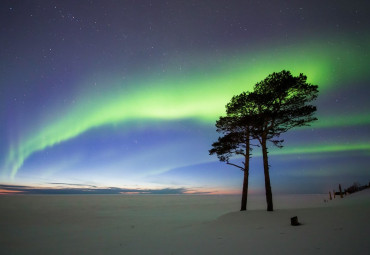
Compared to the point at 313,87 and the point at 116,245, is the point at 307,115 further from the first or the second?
the point at 116,245

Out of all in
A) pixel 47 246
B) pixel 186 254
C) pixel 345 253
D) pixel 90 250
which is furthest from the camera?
pixel 47 246

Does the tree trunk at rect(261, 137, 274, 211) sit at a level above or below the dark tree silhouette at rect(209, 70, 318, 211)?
below

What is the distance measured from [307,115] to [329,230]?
1003 cm

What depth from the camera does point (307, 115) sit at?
1720 centimetres

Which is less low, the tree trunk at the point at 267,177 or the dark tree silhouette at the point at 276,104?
the dark tree silhouette at the point at 276,104

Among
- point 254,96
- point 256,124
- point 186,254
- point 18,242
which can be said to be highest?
point 254,96

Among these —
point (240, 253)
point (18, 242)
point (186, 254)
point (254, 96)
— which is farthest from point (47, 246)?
point (254, 96)

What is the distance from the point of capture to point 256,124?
17.9 metres

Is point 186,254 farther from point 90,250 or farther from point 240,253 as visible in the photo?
point 90,250

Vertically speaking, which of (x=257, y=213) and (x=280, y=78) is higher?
(x=280, y=78)

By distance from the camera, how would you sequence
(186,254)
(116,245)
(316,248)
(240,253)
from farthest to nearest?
(116,245) < (186,254) < (240,253) < (316,248)

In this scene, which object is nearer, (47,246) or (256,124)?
(47,246)

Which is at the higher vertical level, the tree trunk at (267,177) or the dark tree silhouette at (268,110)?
the dark tree silhouette at (268,110)

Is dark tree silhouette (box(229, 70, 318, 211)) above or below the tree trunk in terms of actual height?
above
